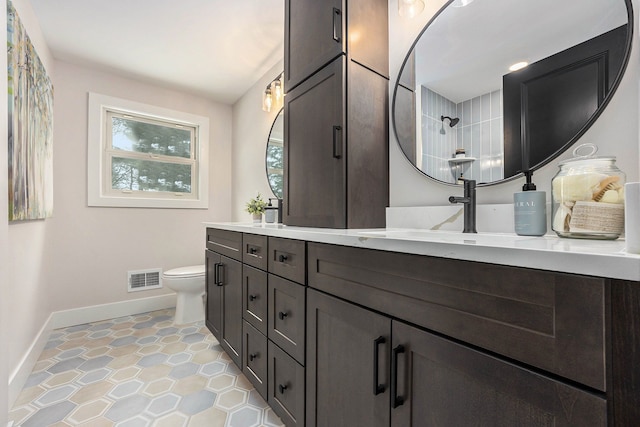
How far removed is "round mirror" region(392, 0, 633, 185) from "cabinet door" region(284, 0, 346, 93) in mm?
386

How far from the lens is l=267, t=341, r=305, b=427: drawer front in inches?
43.0

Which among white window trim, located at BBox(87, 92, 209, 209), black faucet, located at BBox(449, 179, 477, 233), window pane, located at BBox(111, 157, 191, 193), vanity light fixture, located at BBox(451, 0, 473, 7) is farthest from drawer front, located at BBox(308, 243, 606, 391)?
window pane, located at BBox(111, 157, 191, 193)

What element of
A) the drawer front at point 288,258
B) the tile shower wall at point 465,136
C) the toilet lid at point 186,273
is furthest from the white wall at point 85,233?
the tile shower wall at point 465,136

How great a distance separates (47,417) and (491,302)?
2.04 m

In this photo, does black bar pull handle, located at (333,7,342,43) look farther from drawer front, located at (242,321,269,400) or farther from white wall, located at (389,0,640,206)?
drawer front, located at (242,321,269,400)

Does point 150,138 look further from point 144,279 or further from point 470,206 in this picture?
point 470,206

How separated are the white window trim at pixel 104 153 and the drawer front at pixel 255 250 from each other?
1.92 m

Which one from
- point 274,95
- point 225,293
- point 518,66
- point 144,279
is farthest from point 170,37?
point 518,66

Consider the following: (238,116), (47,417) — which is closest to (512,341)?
(47,417)

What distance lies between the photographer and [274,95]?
246 cm

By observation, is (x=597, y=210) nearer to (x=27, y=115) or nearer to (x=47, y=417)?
(x=47, y=417)

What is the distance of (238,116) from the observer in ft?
10.9

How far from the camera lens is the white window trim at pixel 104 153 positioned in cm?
267

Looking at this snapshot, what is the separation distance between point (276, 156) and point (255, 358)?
1.66m
